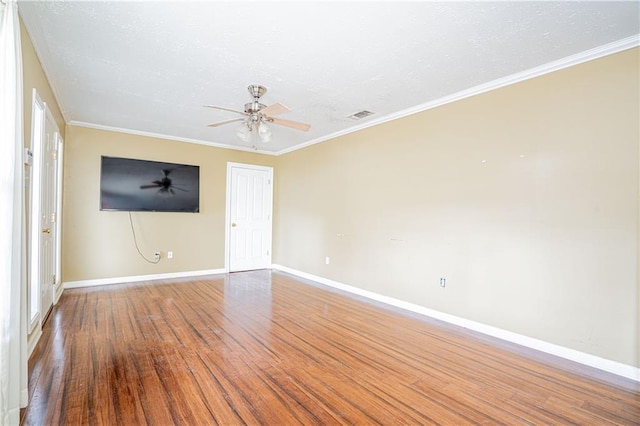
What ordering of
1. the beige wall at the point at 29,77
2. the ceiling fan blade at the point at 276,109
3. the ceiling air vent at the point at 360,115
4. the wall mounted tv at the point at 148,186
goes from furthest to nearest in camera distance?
the wall mounted tv at the point at 148,186 → the ceiling air vent at the point at 360,115 → the ceiling fan blade at the point at 276,109 → the beige wall at the point at 29,77

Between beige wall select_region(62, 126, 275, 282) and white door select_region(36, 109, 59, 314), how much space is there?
2.78 feet

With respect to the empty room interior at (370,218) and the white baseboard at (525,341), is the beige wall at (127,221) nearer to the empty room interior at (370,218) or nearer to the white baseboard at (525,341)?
the empty room interior at (370,218)

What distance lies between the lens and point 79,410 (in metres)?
1.91

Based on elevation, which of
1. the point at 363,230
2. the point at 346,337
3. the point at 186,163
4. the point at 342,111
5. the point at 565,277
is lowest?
the point at 346,337

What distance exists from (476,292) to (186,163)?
16.8 feet

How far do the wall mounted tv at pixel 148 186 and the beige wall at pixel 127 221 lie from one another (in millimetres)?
136

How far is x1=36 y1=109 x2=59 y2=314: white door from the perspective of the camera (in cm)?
323

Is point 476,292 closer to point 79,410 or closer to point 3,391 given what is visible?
point 79,410

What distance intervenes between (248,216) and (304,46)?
446cm

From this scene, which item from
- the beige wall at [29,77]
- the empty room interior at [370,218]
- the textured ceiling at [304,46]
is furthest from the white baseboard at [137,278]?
the beige wall at [29,77]

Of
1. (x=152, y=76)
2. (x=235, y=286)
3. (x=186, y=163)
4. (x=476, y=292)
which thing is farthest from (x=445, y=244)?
(x=186, y=163)

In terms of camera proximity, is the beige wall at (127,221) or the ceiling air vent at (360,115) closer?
the ceiling air vent at (360,115)

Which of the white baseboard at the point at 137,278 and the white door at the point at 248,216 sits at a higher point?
the white door at the point at 248,216

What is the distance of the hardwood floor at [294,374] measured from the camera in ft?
6.34
